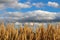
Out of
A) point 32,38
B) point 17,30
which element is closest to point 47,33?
point 32,38

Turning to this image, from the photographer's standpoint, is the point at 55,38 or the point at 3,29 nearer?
the point at 55,38

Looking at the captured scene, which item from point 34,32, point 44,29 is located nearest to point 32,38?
point 34,32

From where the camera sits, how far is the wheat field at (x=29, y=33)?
716 cm

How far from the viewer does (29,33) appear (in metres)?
7.45

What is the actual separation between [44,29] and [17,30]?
4.52 ft

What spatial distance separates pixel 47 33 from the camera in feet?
24.3

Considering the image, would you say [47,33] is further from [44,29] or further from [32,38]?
[32,38]

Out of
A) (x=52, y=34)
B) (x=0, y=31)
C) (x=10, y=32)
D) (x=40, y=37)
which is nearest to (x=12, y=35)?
(x=10, y=32)

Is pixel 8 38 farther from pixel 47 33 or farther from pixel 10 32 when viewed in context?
pixel 47 33

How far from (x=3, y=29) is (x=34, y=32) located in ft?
5.26

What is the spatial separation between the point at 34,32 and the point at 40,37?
0.40 m

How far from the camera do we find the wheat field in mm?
7159

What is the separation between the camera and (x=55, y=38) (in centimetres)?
704

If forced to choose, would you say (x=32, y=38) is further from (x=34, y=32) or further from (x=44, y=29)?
(x=44, y=29)
